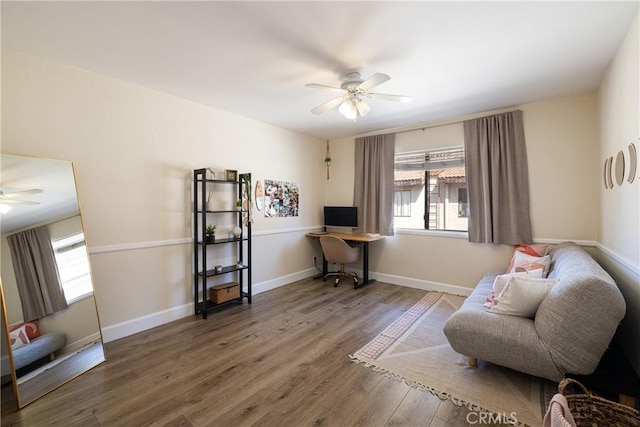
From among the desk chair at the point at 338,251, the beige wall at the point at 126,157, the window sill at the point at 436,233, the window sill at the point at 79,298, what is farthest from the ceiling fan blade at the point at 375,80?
the window sill at the point at 79,298

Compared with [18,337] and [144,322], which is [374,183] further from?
[18,337]

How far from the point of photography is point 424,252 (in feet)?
13.7

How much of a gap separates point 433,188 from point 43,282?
4531mm

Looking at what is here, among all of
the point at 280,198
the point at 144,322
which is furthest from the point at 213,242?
the point at 280,198

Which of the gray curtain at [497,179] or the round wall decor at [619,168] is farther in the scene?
the gray curtain at [497,179]

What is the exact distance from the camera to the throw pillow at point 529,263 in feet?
8.53

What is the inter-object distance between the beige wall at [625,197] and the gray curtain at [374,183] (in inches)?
94.8

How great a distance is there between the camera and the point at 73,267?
7.43 ft

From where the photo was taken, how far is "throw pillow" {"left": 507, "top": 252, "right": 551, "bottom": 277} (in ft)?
8.53

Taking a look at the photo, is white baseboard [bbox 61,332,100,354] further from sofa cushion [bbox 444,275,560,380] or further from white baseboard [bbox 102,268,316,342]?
sofa cushion [bbox 444,275,560,380]

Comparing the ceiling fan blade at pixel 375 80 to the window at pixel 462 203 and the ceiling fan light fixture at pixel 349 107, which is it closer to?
the ceiling fan light fixture at pixel 349 107

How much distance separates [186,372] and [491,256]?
3726mm

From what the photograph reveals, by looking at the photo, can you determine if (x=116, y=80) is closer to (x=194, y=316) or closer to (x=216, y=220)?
(x=216, y=220)

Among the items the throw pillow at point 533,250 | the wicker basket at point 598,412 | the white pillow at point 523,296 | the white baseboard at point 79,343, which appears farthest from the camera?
the throw pillow at point 533,250
